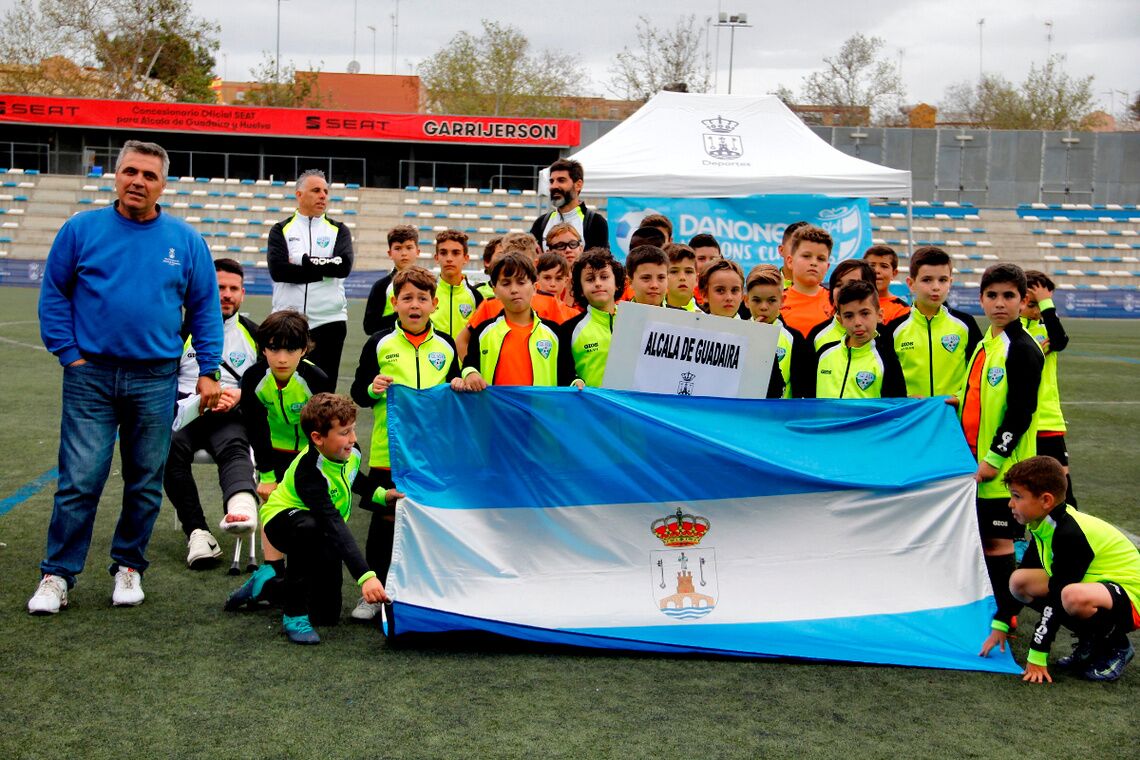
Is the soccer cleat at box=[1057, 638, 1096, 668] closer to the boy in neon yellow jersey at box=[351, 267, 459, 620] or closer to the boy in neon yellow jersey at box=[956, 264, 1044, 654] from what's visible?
the boy in neon yellow jersey at box=[956, 264, 1044, 654]

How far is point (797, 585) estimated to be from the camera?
454cm

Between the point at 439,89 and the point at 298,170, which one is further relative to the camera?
the point at 439,89

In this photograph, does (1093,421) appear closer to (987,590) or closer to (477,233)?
(987,590)

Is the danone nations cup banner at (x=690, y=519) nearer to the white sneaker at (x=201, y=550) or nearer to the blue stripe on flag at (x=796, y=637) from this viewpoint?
the blue stripe on flag at (x=796, y=637)

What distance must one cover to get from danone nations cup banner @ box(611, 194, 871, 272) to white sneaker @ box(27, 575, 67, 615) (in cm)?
851

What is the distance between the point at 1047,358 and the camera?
6402mm

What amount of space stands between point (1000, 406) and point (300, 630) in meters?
3.18

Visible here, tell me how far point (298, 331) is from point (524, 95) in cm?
5368

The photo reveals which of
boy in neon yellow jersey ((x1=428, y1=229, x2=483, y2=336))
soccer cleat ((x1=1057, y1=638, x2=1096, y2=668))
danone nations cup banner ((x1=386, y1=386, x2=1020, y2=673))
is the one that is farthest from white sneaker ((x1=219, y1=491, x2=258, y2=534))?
soccer cleat ((x1=1057, y1=638, x2=1096, y2=668))

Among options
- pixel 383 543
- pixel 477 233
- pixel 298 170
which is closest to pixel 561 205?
pixel 383 543

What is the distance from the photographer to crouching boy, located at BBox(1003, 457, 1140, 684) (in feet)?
13.6

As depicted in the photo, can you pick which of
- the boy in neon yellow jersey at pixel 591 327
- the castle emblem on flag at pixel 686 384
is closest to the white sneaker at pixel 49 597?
the boy in neon yellow jersey at pixel 591 327

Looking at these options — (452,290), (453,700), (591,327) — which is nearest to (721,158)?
(452,290)

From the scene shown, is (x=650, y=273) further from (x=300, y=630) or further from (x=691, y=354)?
(x=300, y=630)
